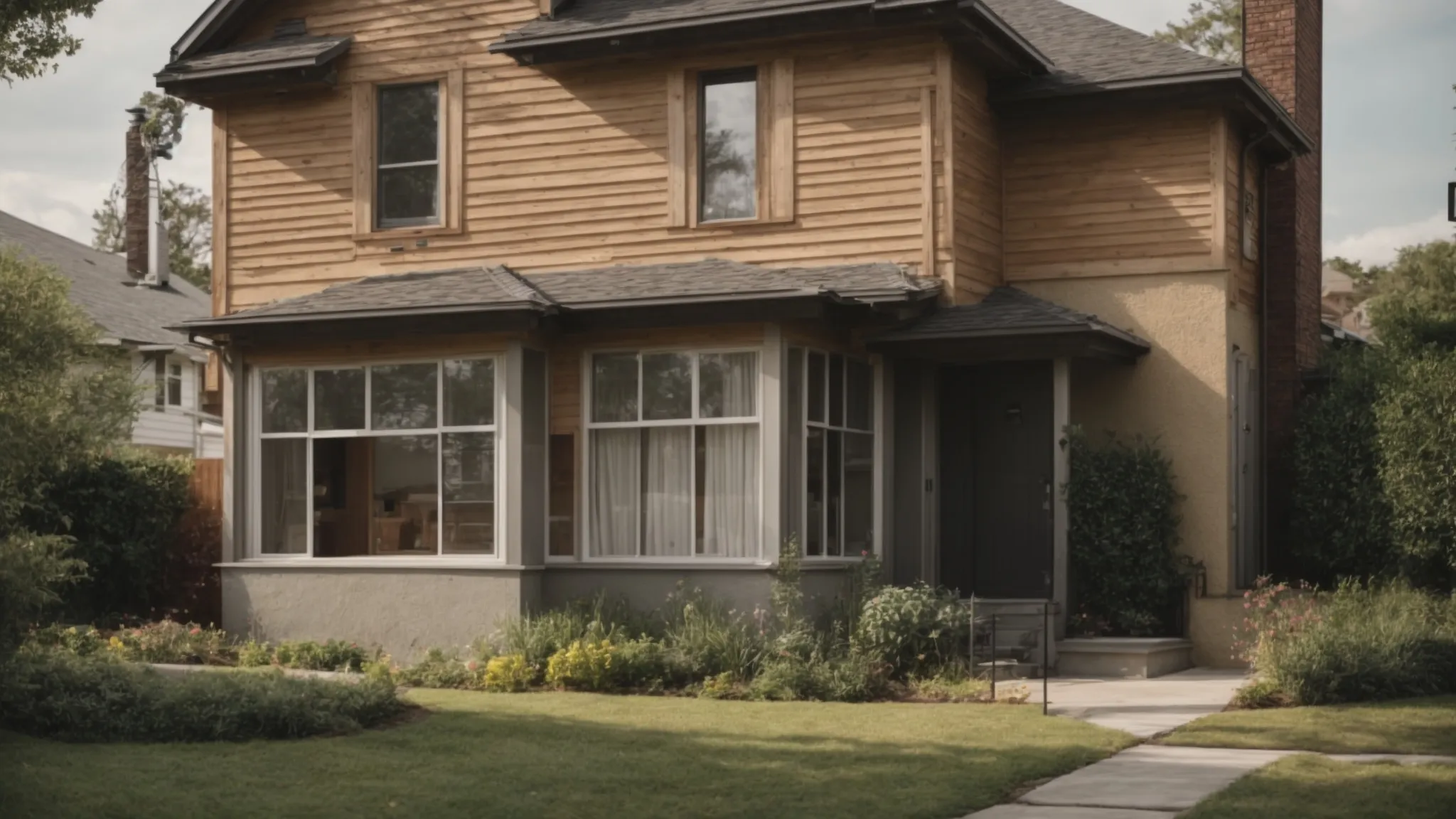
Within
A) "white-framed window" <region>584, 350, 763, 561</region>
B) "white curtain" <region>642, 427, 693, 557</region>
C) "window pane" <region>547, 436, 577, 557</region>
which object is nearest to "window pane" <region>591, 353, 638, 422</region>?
"white-framed window" <region>584, 350, 763, 561</region>

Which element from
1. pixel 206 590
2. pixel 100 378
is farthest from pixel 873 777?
pixel 100 378

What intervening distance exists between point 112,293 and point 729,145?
2359 cm

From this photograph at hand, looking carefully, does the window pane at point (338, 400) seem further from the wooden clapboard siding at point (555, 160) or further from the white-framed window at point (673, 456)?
the white-framed window at point (673, 456)

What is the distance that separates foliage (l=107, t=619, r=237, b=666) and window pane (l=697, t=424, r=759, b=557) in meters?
4.91

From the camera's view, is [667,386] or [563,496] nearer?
[667,386]

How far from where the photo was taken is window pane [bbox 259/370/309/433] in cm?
1864

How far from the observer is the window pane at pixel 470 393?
58.1 feet

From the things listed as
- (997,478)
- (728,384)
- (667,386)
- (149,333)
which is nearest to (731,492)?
(728,384)

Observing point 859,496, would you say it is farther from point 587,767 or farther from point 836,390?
point 587,767

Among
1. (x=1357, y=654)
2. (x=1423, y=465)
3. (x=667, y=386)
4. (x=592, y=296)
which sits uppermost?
(x=592, y=296)

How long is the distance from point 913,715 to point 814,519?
13.5 ft

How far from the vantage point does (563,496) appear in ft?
58.9

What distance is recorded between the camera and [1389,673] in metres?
13.9

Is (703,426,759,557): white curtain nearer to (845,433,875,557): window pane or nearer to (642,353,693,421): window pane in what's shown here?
(642,353,693,421): window pane
